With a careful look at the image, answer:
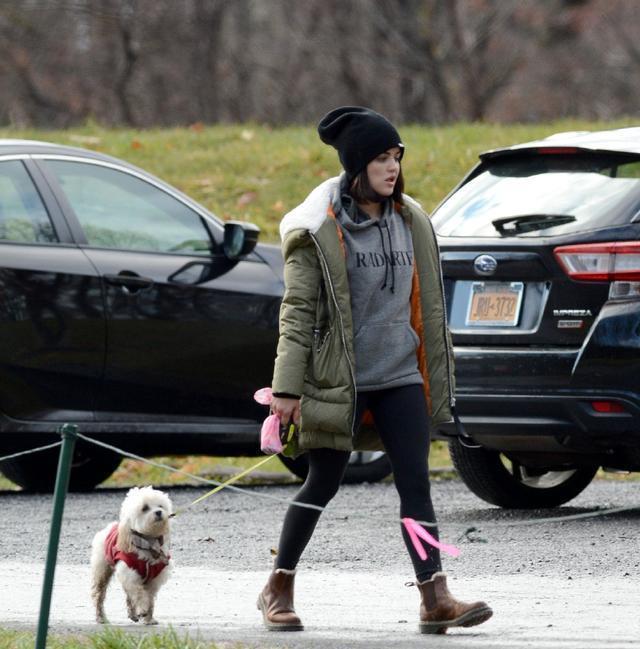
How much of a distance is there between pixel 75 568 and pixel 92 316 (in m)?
2.41

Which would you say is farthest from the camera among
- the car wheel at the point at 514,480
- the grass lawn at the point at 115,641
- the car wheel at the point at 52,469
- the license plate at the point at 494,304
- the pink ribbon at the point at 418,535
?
the car wheel at the point at 52,469

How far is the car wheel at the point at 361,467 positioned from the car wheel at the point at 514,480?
163 cm

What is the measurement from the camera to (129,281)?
9758 mm

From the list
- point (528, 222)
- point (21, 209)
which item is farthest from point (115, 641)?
point (21, 209)

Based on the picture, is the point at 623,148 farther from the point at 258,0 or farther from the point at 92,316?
the point at 258,0

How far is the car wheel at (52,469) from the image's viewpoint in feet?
34.0

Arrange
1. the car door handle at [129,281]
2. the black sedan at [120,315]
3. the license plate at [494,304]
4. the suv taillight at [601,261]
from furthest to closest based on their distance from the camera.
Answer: the car door handle at [129,281], the black sedan at [120,315], the license plate at [494,304], the suv taillight at [601,261]

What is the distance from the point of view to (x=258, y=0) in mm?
36281

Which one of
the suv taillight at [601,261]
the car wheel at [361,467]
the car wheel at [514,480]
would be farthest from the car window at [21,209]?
the suv taillight at [601,261]

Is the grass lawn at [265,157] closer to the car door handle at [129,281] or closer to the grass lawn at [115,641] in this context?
the car door handle at [129,281]

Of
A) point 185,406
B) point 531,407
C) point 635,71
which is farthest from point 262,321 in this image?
point 635,71

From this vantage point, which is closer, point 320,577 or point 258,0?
point 320,577

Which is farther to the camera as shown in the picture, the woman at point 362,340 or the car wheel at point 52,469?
the car wheel at point 52,469

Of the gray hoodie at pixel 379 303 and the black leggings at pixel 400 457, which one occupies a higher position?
the gray hoodie at pixel 379 303
